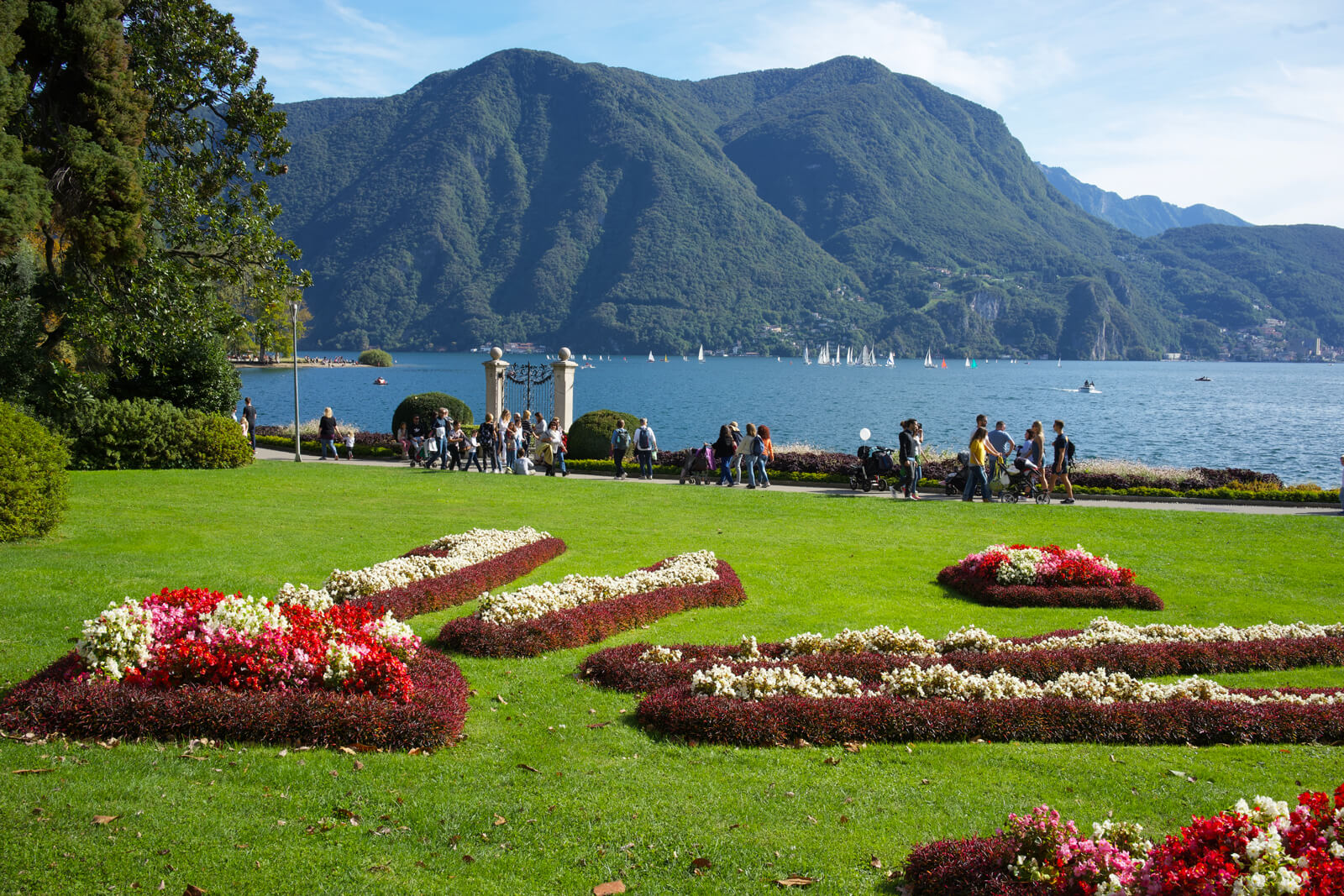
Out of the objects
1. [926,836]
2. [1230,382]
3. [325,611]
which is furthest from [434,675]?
[1230,382]

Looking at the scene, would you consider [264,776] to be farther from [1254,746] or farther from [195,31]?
[195,31]

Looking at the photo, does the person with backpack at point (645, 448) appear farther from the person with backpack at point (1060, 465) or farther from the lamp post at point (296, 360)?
the person with backpack at point (1060, 465)

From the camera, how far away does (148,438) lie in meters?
20.1

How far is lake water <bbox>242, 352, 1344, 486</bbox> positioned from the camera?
4912cm

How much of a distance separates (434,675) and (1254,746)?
583cm

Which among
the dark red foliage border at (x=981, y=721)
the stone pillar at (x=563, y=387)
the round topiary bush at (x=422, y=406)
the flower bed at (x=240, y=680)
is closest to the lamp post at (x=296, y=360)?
the round topiary bush at (x=422, y=406)

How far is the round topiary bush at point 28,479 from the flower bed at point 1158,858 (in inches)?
463

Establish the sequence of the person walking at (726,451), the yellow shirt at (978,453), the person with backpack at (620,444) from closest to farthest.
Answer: the yellow shirt at (978,453) < the person walking at (726,451) < the person with backpack at (620,444)

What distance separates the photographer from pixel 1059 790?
5.33 m

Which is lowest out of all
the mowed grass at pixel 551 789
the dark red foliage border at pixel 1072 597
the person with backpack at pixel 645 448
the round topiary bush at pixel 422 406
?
the dark red foliage border at pixel 1072 597

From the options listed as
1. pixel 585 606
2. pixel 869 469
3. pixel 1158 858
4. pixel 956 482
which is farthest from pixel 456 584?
pixel 956 482

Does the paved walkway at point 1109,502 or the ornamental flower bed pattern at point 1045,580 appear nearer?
the ornamental flower bed pattern at point 1045,580

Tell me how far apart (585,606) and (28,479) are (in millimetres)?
7776

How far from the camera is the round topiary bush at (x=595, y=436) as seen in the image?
90.1ft
